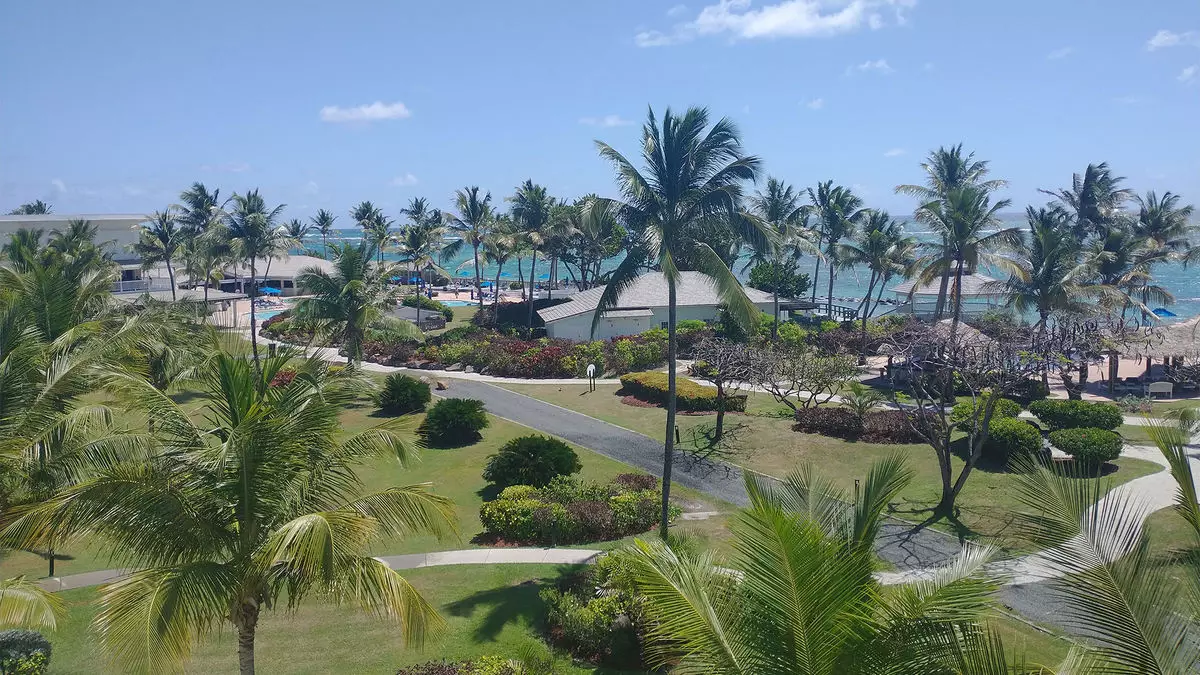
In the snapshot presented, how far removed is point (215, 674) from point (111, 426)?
4.50 metres

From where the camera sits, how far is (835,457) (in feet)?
82.5

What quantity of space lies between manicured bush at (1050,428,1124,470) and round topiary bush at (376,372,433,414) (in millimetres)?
21370

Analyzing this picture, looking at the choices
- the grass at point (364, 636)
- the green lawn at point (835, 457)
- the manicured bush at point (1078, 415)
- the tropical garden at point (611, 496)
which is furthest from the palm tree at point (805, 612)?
the manicured bush at point (1078, 415)

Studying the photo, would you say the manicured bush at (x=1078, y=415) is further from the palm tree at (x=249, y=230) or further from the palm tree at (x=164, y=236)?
the palm tree at (x=164, y=236)

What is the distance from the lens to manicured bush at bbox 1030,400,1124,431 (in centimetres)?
2548

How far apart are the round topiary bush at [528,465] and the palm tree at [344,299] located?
471 inches

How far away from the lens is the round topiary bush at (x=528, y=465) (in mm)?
22047

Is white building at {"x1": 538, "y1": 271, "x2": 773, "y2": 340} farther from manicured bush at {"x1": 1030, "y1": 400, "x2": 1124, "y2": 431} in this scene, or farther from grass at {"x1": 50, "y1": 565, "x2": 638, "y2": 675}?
grass at {"x1": 50, "y1": 565, "x2": 638, "y2": 675}

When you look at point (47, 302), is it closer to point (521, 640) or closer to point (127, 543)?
point (127, 543)

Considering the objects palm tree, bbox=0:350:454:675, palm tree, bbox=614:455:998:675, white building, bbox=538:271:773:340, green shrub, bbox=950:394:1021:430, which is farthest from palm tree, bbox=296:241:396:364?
palm tree, bbox=614:455:998:675

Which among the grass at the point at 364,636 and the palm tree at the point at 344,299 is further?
the palm tree at the point at 344,299

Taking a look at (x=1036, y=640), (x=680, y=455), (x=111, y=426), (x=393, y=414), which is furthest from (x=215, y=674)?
(x=393, y=414)

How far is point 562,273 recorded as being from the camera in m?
164

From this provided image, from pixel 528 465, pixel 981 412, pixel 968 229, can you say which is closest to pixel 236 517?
pixel 528 465
